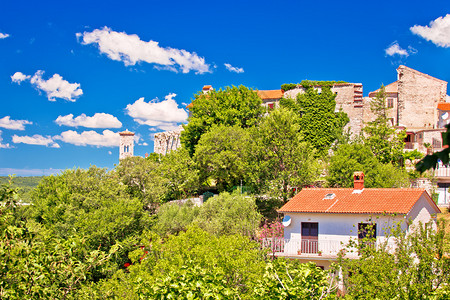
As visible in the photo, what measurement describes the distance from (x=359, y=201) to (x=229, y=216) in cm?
923

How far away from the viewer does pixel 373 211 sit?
21.5m

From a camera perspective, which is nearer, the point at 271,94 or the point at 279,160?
the point at 279,160

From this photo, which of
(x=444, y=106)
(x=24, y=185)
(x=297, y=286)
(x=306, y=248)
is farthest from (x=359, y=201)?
(x=24, y=185)

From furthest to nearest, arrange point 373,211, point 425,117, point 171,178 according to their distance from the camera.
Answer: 1. point 425,117
2. point 171,178
3. point 373,211

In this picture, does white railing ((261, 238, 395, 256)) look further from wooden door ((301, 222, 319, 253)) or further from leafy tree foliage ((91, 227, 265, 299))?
leafy tree foliage ((91, 227, 265, 299))

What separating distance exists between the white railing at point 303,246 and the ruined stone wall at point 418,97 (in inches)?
1295

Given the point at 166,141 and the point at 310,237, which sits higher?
the point at 166,141

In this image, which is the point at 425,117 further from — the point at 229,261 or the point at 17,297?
the point at 17,297

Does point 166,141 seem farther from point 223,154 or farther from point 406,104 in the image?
point 406,104

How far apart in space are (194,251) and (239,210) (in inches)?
424

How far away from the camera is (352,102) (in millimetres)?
45906

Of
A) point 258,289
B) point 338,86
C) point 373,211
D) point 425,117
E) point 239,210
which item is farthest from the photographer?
point 425,117

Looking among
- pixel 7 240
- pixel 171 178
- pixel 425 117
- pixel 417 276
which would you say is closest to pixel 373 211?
pixel 417 276

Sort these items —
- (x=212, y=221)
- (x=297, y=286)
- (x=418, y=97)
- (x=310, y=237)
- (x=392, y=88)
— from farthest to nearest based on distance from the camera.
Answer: (x=392, y=88), (x=418, y=97), (x=212, y=221), (x=310, y=237), (x=297, y=286)
